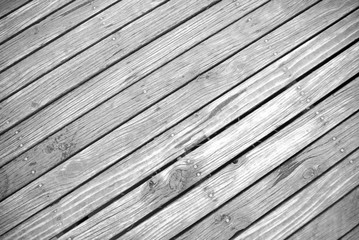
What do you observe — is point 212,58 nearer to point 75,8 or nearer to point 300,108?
point 300,108

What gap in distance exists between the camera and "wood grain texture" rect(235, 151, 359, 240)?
2.03 meters

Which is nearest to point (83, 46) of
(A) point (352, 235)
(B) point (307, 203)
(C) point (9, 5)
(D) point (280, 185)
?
(C) point (9, 5)

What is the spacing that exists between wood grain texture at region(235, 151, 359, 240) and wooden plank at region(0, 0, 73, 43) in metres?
1.98

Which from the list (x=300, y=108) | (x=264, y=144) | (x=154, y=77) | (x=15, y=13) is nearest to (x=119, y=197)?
(x=154, y=77)

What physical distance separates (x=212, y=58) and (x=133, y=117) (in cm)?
65

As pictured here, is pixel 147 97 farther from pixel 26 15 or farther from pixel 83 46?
pixel 26 15

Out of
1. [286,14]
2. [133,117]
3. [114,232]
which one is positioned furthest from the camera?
[286,14]

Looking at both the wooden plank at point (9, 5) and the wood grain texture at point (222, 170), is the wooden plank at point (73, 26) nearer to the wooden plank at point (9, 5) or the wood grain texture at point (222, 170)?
the wooden plank at point (9, 5)

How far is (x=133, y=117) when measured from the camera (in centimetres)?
217

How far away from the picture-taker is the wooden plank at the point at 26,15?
2.39 m

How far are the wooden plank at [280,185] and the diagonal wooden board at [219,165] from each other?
0.05m

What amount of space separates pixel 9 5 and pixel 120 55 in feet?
3.01

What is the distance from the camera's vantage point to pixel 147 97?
7.22 ft

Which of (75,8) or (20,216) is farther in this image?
(75,8)
